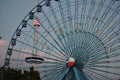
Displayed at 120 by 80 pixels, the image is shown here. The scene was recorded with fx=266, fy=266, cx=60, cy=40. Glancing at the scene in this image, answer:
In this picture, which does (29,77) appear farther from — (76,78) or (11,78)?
(76,78)

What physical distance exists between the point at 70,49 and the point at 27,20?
6506mm

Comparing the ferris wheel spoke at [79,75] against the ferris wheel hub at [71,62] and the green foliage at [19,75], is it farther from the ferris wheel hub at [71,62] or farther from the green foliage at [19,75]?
the green foliage at [19,75]

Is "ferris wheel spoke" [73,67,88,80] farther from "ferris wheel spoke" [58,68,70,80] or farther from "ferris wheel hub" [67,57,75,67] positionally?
"ferris wheel spoke" [58,68,70,80]

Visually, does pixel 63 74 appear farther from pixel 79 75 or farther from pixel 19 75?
pixel 19 75

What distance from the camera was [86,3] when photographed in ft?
104

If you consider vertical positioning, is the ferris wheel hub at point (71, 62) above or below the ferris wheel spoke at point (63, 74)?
above

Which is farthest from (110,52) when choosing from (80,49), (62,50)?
(62,50)

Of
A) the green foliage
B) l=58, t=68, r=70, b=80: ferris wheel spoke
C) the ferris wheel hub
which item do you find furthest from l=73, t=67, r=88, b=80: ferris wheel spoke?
the green foliage

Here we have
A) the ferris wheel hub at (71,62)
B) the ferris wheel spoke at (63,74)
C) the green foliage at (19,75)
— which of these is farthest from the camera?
the green foliage at (19,75)

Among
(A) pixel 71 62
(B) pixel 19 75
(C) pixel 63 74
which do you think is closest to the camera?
(C) pixel 63 74

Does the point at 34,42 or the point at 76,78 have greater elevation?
the point at 34,42

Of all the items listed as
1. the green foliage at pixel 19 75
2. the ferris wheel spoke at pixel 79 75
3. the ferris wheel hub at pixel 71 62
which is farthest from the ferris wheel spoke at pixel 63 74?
the green foliage at pixel 19 75

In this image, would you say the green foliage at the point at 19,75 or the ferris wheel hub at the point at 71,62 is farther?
the green foliage at the point at 19,75

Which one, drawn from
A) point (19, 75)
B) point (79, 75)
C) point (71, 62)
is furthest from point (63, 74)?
point (19, 75)
